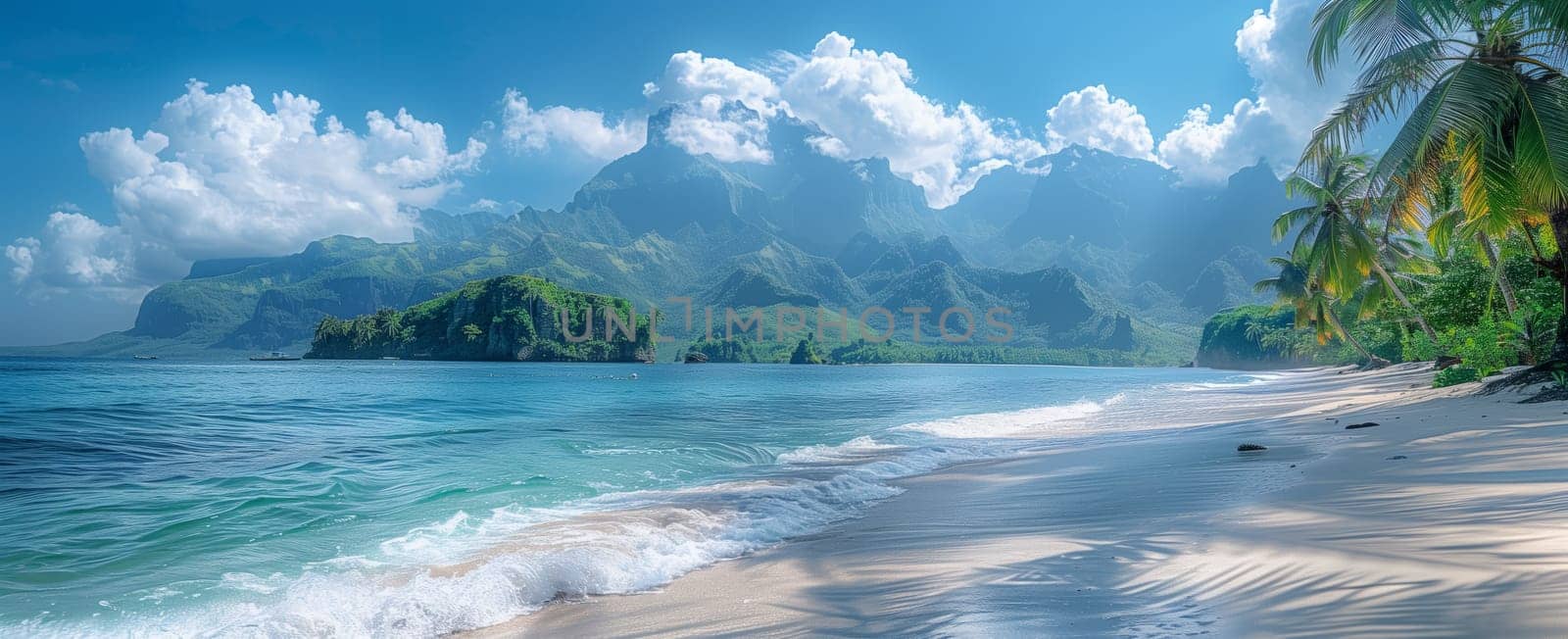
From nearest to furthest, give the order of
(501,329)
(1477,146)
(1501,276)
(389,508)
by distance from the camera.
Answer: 1. (389,508)
2. (1477,146)
3. (1501,276)
4. (501,329)

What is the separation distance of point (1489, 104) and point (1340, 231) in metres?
17.7

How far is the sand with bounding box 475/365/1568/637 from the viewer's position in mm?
3176

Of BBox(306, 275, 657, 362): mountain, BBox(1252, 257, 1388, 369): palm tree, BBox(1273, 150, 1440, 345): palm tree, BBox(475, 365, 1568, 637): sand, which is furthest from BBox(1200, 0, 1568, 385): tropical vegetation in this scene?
BBox(306, 275, 657, 362): mountain

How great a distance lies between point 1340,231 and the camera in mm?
24875

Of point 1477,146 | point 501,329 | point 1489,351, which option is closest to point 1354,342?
point 1489,351

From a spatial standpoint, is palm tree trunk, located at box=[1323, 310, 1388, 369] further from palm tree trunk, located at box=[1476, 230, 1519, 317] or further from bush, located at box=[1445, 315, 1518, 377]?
bush, located at box=[1445, 315, 1518, 377]

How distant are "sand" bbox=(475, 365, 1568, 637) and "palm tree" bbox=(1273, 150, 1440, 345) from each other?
40.6 ft

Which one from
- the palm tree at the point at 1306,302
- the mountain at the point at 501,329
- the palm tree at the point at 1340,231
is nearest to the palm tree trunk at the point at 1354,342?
the palm tree at the point at 1306,302

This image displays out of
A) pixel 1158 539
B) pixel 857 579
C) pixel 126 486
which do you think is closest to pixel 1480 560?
pixel 1158 539

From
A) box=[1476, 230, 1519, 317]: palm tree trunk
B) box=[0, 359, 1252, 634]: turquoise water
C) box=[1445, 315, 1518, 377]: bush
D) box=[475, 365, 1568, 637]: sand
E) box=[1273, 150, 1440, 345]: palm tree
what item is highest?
box=[1273, 150, 1440, 345]: palm tree

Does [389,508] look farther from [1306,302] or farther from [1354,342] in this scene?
[1354,342]

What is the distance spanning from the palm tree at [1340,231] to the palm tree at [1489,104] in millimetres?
3819

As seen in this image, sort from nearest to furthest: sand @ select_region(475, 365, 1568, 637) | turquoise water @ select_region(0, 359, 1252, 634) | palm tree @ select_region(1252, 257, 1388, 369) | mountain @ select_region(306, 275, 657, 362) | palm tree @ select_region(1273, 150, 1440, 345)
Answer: sand @ select_region(475, 365, 1568, 637) → turquoise water @ select_region(0, 359, 1252, 634) → palm tree @ select_region(1273, 150, 1440, 345) → palm tree @ select_region(1252, 257, 1388, 369) → mountain @ select_region(306, 275, 657, 362)

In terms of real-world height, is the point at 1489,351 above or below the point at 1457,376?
above
